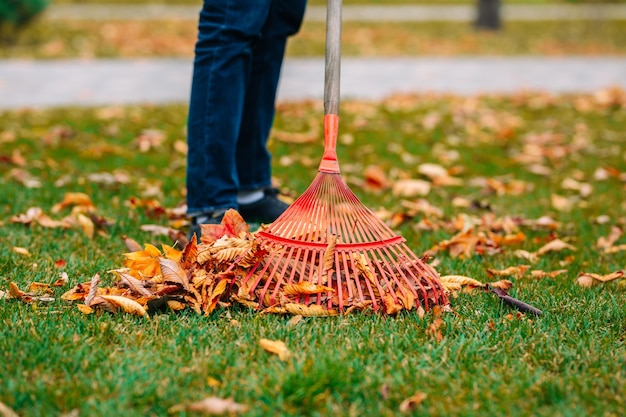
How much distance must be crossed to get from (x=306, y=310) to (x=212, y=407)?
1.89 ft

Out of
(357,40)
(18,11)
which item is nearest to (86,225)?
(18,11)

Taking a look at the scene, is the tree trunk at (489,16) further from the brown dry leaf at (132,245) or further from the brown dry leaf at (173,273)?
the brown dry leaf at (173,273)

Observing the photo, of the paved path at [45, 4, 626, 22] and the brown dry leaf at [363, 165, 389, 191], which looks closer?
the brown dry leaf at [363, 165, 389, 191]

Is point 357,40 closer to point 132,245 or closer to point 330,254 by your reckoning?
point 132,245

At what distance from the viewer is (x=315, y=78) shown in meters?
8.34

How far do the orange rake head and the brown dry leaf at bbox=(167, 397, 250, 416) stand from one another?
1.84 ft

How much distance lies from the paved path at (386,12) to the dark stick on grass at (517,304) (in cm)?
1386

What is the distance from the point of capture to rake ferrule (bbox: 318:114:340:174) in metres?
2.29

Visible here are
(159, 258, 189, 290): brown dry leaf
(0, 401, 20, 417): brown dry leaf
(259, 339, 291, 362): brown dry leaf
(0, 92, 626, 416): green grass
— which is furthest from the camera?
(159, 258, 189, 290): brown dry leaf

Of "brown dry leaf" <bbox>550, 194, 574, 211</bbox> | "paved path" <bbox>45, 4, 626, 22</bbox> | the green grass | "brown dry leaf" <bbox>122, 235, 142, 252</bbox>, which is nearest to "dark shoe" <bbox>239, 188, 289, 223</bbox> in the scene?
the green grass

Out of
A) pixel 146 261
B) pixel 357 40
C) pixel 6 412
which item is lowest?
pixel 6 412

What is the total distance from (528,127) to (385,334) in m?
4.32

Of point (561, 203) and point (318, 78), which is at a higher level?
point (318, 78)

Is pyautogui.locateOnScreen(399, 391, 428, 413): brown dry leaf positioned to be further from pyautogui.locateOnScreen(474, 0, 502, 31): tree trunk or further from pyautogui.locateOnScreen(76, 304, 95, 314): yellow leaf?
pyautogui.locateOnScreen(474, 0, 502, 31): tree trunk
